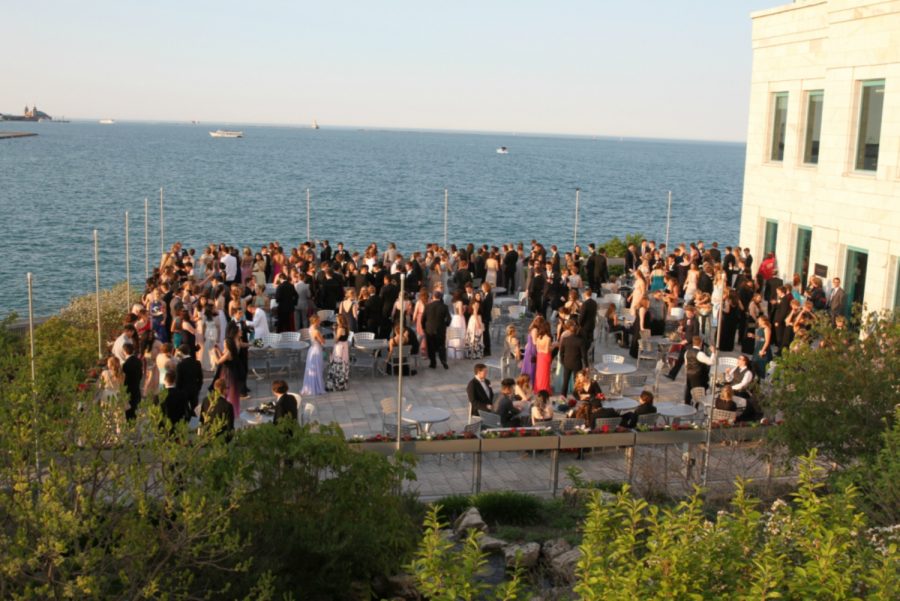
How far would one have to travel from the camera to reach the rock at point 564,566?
417 inches

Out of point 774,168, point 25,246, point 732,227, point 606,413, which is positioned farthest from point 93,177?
point 606,413

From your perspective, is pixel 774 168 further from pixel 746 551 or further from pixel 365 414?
pixel 746 551

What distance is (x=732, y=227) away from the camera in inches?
3460

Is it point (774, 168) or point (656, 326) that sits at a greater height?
point (774, 168)

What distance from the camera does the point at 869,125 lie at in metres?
21.7

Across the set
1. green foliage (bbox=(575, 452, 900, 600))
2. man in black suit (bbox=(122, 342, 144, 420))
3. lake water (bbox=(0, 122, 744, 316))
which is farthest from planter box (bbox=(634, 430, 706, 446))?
lake water (bbox=(0, 122, 744, 316))

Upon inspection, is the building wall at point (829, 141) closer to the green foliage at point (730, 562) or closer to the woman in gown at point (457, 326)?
the woman in gown at point (457, 326)

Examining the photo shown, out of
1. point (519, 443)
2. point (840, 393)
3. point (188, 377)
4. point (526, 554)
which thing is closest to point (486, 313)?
point (519, 443)

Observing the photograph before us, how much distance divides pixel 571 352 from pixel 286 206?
7411 centimetres

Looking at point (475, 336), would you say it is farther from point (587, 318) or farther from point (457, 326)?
point (587, 318)

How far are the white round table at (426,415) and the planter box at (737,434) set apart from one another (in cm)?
403

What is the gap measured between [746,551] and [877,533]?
2.15m

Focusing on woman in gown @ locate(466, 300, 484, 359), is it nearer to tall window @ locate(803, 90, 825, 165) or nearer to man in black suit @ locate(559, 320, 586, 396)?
man in black suit @ locate(559, 320, 586, 396)

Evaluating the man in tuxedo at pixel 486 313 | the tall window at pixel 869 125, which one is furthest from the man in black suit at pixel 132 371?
the tall window at pixel 869 125
